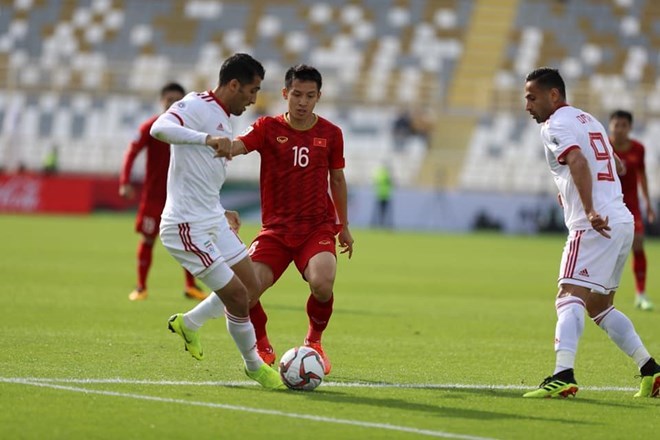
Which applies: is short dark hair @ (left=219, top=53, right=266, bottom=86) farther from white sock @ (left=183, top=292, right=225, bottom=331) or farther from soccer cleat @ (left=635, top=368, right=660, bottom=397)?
soccer cleat @ (left=635, top=368, right=660, bottom=397)

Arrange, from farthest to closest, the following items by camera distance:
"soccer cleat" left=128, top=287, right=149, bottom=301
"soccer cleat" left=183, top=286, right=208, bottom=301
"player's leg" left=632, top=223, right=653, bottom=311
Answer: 1. "player's leg" left=632, top=223, right=653, bottom=311
2. "soccer cleat" left=183, top=286, right=208, bottom=301
3. "soccer cleat" left=128, top=287, right=149, bottom=301

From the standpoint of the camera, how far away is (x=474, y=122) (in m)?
42.2

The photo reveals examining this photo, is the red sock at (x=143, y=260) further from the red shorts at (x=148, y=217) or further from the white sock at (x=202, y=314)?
the white sock at (x=202, y=314)

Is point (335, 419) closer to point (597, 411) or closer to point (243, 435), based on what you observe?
point (243, 435)

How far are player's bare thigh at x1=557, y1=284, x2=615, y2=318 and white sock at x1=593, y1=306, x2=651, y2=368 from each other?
5 cm

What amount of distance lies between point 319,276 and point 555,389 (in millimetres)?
1995

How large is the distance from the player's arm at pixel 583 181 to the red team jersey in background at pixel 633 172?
724cm

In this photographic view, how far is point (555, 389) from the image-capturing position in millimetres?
8086

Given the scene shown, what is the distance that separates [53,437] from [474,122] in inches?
1448

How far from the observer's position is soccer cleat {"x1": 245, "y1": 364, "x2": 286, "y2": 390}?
826cm

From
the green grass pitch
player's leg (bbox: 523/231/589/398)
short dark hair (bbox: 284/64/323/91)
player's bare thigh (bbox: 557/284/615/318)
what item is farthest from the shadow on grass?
short dark hair (bbox: 284/64/323/91)

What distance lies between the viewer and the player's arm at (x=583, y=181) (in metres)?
8.07

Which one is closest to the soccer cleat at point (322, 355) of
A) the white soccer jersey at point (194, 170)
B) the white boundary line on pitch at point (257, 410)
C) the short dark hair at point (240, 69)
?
the white boundary line on pitch at point (257, 410)

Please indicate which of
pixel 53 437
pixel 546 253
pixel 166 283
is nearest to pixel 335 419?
pixel 53 437
